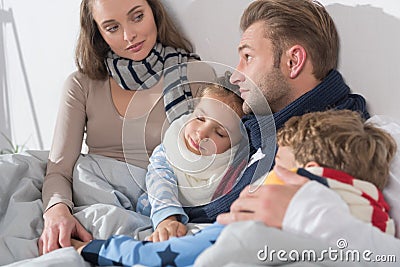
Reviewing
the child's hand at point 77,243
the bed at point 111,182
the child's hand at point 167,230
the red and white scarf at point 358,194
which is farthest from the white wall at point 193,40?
the child's hand at point 77,243

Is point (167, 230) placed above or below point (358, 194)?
below

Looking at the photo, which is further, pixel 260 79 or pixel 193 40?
pixel 193 40

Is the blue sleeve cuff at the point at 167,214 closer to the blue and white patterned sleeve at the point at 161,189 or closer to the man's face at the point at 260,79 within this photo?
the blue and white patterned sleeve at the point at 161,189

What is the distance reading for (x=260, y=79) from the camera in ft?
6.37

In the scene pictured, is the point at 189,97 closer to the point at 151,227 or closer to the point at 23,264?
the point at 151,227

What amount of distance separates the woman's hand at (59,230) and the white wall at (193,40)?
632mm

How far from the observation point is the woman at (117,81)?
2162 millimetres

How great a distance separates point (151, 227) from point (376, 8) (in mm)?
770

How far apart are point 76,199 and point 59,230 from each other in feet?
0.76

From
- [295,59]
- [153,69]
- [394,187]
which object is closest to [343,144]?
[394,187]

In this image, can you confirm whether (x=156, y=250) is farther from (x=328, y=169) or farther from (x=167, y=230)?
(x=328, y=169)

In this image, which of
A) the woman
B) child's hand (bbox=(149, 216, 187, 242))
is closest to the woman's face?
the woman

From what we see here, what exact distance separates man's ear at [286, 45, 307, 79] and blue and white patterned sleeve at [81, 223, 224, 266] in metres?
0.57

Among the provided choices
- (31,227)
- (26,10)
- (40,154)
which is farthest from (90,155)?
(26,10)
